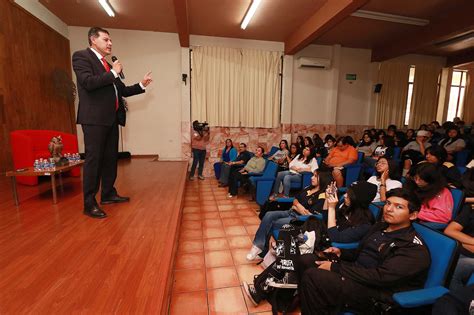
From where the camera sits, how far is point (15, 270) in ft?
4.85

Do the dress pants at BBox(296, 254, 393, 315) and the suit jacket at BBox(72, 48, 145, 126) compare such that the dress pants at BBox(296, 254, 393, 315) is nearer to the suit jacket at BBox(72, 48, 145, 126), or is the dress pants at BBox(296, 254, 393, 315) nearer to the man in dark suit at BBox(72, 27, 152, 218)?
the man in dark suit at BBox(72, 27, 152, 218)

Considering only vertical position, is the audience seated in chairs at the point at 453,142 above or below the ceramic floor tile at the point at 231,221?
above

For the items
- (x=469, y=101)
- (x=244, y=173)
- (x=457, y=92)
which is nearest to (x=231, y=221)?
(x=244, y=173)

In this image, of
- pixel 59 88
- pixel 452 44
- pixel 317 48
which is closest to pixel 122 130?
pixel 59 88

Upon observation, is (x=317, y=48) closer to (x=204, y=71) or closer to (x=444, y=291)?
(x=204, y=71)

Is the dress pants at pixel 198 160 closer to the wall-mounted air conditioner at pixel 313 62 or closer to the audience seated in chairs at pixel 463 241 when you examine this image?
the wall-mounted air conditioner at pixel 313 62

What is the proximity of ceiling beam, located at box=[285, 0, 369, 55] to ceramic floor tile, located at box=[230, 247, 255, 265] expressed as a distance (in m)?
3.50

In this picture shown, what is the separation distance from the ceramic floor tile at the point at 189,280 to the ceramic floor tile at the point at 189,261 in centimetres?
7

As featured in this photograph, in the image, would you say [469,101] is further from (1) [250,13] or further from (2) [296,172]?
(1) [250,13]

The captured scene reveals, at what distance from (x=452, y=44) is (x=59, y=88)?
356 inches

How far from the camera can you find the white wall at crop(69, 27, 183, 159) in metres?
5.68

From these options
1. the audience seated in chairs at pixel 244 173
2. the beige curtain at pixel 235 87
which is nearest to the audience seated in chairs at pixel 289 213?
the audience seated in chairs at pixel 244 173

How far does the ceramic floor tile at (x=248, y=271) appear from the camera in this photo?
6.91 ft

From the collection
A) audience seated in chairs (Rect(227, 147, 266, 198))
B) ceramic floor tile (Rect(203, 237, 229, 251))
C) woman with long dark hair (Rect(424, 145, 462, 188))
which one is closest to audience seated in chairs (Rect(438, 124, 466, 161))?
woman with long dark hair (Rect(424, 145, 462, 188))
